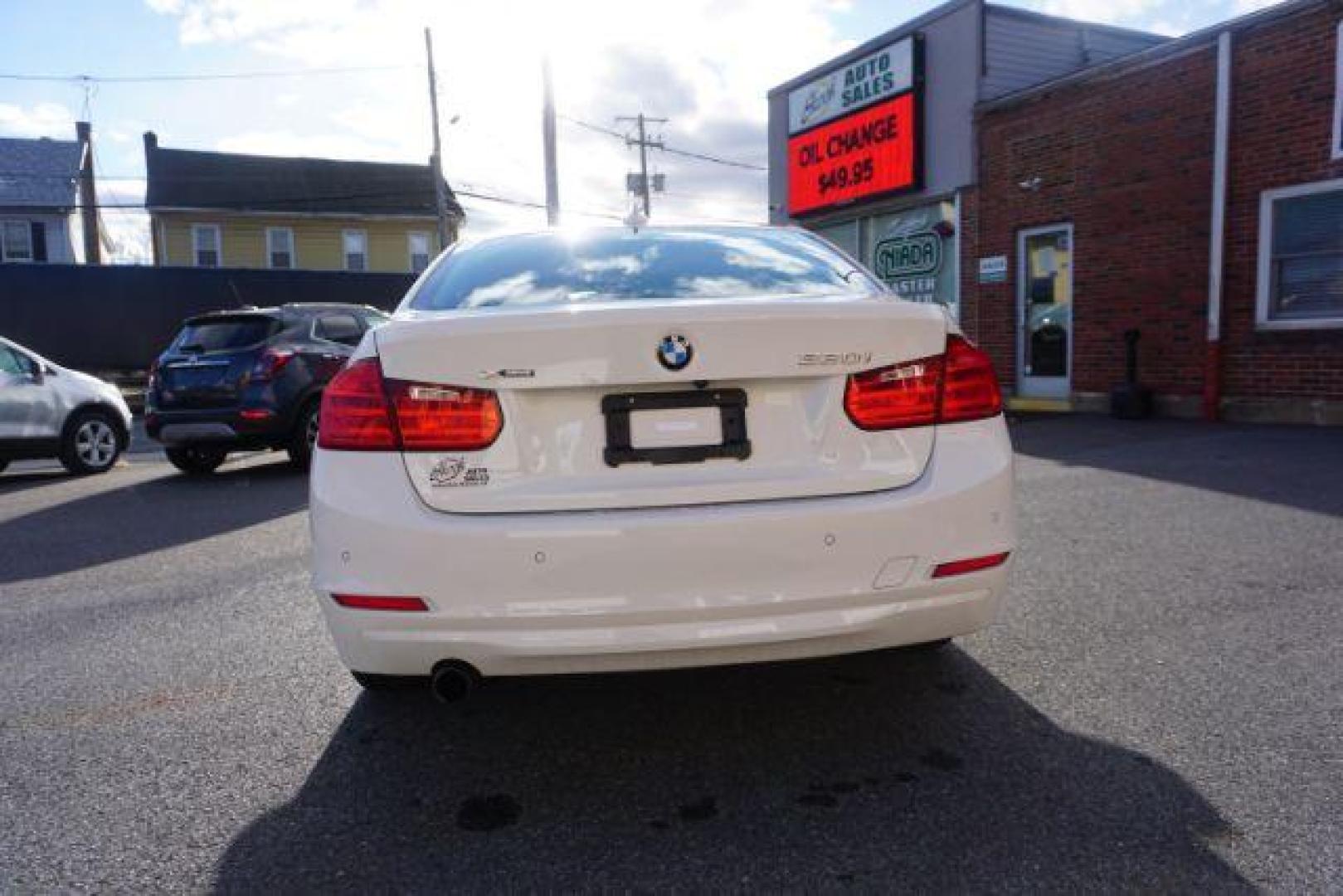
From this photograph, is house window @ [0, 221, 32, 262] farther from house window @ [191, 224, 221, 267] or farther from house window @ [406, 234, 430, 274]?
house window @ [406, 234, 430, 274]

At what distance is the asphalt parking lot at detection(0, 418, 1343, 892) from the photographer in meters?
2.20

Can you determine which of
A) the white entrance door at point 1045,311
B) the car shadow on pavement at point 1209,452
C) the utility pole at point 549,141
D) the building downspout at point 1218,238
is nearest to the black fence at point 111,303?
the utility pole at point 549,141

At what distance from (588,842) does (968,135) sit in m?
13.7

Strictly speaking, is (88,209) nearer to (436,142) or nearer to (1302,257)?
(436,142)

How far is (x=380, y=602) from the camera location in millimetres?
2471

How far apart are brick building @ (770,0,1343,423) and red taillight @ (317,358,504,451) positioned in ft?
33.0

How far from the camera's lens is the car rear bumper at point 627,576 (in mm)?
2391

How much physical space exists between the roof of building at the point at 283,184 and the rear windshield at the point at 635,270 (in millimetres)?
35247

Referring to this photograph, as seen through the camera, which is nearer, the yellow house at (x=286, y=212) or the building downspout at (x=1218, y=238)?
the building downspout at (x=1218, y=238)

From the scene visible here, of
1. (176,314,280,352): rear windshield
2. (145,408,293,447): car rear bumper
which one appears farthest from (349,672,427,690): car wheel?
(176,314,280,352): rear windshield

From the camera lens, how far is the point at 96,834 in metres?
2.41

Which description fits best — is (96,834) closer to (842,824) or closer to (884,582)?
(842,824)

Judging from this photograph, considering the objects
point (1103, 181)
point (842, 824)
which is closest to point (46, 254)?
point (1103, 181)

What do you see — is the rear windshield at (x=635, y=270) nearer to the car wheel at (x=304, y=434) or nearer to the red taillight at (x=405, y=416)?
the red taillight at (x=405, y=416)
